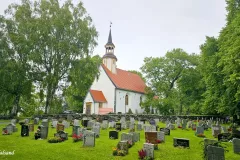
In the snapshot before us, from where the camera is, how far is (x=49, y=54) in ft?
74.5

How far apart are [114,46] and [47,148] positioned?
3012cm

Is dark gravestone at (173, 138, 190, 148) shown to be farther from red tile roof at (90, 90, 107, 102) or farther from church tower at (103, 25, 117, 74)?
church tower at (103, 25, 117, 74)

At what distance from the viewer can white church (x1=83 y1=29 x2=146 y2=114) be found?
103ft

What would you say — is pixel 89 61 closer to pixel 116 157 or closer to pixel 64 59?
pixel 64 59

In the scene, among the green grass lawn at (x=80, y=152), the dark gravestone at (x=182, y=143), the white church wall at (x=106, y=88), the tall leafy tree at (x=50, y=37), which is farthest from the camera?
the white church wall at (x=106, y=88)

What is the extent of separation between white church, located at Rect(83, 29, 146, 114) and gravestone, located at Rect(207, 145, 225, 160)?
25.1 meters

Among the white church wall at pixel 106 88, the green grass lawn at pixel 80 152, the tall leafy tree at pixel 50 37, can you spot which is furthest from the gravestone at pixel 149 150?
the white church wall at pixel 106 88

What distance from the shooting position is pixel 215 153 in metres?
6.50

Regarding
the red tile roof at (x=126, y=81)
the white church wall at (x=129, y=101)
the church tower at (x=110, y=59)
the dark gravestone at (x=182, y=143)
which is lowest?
the dark gravestone at (x=182, y=143)

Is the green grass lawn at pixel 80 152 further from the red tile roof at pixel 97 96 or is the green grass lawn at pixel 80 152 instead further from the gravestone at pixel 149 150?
the red tile roof at pixel 97 96

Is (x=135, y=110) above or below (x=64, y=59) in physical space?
below

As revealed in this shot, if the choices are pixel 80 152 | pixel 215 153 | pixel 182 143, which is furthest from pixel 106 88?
pixel 215 153

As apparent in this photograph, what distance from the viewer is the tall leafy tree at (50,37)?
21156 mm

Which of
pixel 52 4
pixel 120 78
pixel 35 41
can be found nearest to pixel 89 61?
pixel 35 41
